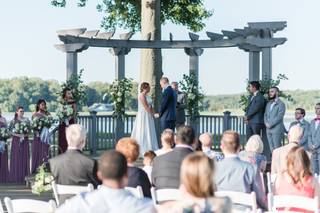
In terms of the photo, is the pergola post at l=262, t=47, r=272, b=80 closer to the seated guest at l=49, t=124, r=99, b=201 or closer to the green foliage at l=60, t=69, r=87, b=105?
the green foliage at l=60, t=69, r=87, b=105

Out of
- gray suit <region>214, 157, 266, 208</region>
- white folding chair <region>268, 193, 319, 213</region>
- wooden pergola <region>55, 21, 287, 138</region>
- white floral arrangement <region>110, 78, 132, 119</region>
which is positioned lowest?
white folding chair <region>268, 193, 319, 213</region>

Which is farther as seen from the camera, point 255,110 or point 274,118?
point 255,110

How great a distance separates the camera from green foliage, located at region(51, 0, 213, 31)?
114ft

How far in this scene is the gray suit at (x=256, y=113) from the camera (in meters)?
20.1

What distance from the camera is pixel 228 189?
341 inches

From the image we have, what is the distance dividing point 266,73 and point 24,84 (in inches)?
952

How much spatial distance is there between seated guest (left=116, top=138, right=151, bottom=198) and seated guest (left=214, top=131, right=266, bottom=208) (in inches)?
28.5

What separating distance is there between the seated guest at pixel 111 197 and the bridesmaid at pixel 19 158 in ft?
38.5

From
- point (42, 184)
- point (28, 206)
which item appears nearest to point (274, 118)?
point (42, 184)

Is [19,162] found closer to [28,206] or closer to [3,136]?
[3,136]

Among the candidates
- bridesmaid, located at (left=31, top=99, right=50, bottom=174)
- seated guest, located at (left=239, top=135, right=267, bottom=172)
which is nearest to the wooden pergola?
bridesmaid, located at (left=31, top=99, right=50, bottom=174)

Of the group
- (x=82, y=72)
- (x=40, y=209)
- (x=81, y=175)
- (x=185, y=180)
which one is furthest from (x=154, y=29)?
(x=185, y=180)

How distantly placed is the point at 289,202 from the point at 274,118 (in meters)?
11.8

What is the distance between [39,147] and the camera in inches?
692
